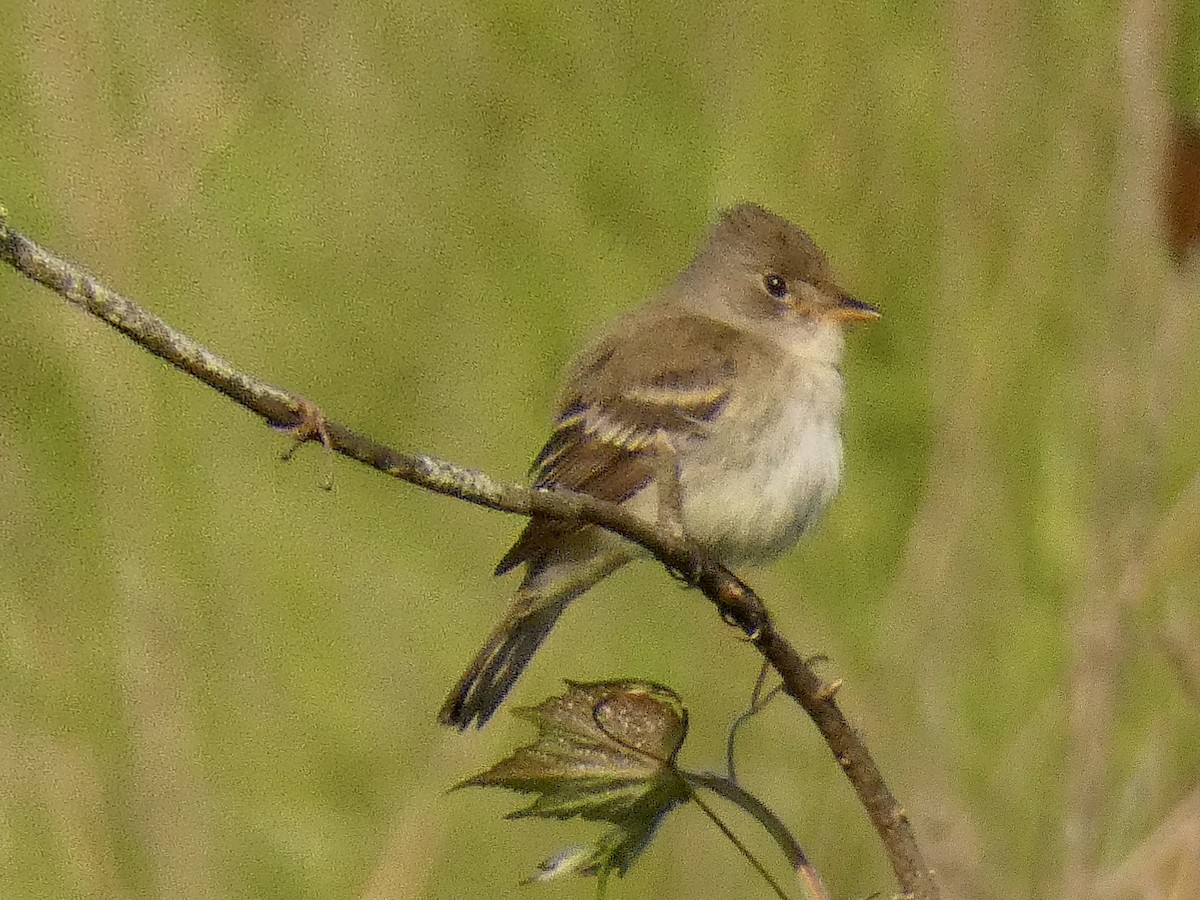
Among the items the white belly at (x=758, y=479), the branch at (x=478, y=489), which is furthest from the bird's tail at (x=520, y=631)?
the branch at (x=478, y=489)

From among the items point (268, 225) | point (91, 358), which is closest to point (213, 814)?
point (91, 358)

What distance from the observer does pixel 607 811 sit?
153 cm

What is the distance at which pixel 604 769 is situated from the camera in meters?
1.52

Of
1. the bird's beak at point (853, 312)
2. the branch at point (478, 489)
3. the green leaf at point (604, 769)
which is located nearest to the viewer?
the branch at point (478, 489)

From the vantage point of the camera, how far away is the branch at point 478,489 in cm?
119

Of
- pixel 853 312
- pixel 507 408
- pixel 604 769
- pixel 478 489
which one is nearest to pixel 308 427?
pixel 478 489

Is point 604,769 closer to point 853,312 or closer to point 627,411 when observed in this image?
point 627,411

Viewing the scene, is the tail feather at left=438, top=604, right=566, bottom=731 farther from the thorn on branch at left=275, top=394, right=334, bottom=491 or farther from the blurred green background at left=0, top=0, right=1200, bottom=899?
the thorn on branch at left=275, top=394, right=334, bottom=491

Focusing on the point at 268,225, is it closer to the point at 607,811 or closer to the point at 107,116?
the point at 107,116

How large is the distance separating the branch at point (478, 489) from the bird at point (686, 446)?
2.76 feet

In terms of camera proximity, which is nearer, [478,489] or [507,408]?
[478,489]

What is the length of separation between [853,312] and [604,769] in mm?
1896

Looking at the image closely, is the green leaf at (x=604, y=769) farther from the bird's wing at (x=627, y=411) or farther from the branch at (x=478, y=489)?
the bird's wing at (x=627, y=411)

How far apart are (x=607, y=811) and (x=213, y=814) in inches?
87.1
